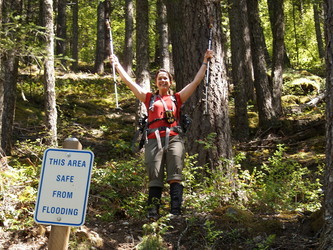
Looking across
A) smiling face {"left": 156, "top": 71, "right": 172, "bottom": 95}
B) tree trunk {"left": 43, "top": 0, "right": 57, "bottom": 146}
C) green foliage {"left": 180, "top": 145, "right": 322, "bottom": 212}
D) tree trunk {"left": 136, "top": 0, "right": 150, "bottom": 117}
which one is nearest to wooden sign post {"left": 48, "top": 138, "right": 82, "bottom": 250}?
green foliage {"left": 180, "top": 145, "right": 322, "bottom": 212}

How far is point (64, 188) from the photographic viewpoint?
2.87 metres

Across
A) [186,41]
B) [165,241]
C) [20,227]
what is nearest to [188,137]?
[186,41]

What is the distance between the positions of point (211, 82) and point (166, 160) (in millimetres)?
1934

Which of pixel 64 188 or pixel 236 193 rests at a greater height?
pixel 64 188

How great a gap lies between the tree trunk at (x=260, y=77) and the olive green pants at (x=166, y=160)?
913cm

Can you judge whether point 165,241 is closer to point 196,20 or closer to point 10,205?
point 10,205

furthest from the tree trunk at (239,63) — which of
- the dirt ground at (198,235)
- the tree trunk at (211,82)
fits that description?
the dirt ground at (198,235)

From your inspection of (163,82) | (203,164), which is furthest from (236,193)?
(163,82)

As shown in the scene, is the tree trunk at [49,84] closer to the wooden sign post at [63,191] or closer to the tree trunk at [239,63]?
the tree trunk at [239,63]

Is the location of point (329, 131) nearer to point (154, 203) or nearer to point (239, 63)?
point (154, 203)

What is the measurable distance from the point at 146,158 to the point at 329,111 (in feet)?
8.24

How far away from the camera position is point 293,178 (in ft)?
23.2

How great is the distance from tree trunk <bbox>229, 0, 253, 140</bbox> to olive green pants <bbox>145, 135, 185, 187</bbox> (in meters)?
8.60

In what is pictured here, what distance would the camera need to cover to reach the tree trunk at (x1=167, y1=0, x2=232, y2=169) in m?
7.01
